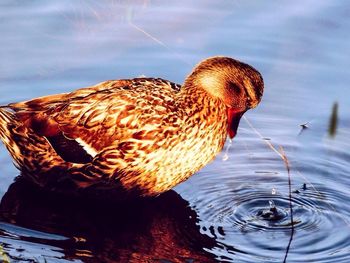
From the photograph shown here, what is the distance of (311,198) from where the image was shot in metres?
8.86

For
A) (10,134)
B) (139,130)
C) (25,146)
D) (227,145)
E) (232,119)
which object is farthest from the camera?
(227,145)

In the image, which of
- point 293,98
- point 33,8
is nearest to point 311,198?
point 293,98

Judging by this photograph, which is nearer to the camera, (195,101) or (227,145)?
(195,101)

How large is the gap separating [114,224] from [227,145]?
5.59ft

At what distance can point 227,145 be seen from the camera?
978cm

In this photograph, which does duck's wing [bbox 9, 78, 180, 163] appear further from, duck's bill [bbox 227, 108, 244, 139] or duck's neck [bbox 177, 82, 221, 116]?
duck's bill [bbox 227, 108, 244, 139]

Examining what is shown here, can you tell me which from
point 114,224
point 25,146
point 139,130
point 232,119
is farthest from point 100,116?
point 232,119

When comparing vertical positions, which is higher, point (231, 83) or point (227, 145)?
point (231, 83)

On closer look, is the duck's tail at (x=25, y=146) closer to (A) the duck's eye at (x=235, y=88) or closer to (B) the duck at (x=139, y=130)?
(B) the duck at (x=139, y=130)

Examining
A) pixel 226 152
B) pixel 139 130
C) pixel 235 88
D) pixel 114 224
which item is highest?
pixel 235 88

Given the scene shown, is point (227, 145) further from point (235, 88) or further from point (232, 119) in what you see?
point (235, 88)

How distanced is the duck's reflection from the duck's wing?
0.46 metres

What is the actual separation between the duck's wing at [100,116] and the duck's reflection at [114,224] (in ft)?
1.50

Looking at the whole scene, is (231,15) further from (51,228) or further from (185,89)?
(51,228)
